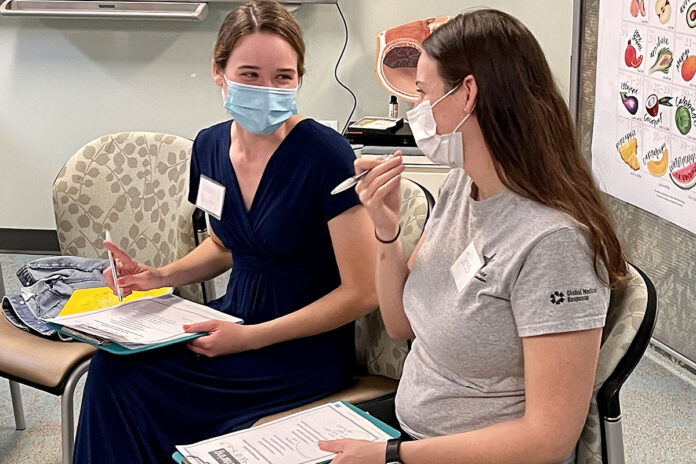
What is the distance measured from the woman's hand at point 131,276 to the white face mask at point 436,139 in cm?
84

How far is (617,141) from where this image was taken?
321 centimetres

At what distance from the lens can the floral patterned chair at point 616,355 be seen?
146cm

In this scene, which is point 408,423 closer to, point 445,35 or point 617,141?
point 445,35

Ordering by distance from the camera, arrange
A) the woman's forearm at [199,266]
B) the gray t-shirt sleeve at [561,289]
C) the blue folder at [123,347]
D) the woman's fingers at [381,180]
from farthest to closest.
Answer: the woman's forearm at [199,266] < the blue folder at [123,347] < the woman's fingers at [381,180] < the gray t-shirt sleeve at [561,289]

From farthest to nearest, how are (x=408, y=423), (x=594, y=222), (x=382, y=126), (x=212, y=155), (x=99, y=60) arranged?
(x=99, y=60)
(x=382, y=126)
(x=212, y=155)
(x=408, y=423)
(x=594, y=222)

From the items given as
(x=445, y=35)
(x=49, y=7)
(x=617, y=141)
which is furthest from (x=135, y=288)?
(x=49, y=7)

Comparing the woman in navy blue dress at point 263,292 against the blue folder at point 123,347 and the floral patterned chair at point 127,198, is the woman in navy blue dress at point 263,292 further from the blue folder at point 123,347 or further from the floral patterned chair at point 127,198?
the floral patterned chair at point 127,198

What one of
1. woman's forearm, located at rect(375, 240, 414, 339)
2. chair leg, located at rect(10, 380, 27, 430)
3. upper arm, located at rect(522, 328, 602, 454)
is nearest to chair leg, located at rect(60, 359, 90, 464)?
Answer: chair leg, located at rect(10, 380, 27, 430)

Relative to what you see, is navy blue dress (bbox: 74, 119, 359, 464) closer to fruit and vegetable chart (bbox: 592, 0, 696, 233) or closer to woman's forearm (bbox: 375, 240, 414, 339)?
woman's forearm (bbox: 375, 240, 414, 339)

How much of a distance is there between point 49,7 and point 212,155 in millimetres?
2076

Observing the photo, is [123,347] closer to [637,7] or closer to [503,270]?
[503,270]

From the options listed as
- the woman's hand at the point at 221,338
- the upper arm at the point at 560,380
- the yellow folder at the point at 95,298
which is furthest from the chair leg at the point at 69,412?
the upper arm at the point at 560,380

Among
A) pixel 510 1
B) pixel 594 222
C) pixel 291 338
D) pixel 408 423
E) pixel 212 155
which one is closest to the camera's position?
pixel 594 222

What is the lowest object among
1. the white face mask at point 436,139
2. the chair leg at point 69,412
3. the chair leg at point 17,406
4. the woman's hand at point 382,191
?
the chair leg at point 17,406
